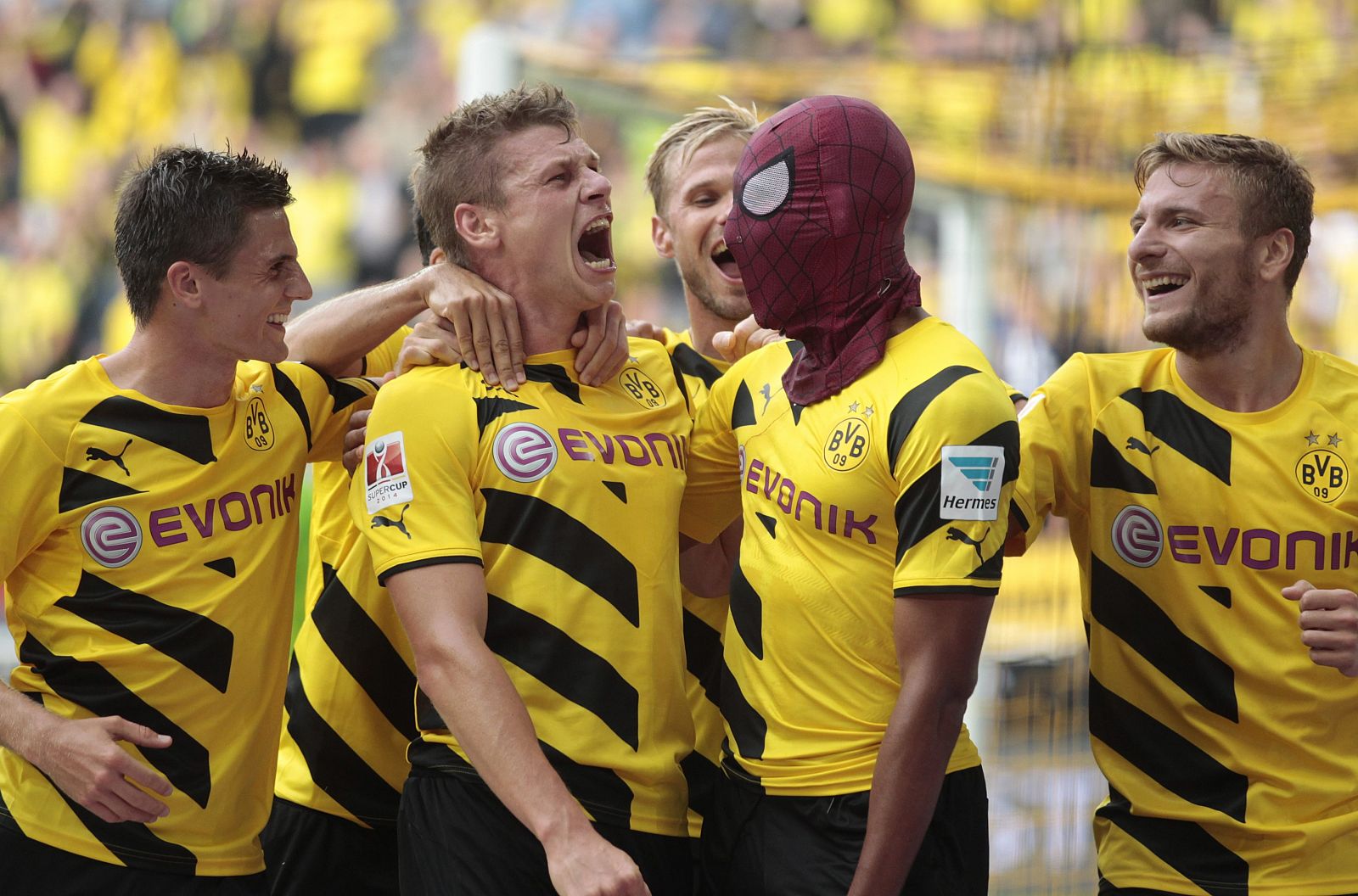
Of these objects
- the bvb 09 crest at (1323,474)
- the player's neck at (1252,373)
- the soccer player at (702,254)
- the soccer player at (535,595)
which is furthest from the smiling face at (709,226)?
the bvb 09 crest at (1323,474)

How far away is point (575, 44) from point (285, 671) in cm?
512

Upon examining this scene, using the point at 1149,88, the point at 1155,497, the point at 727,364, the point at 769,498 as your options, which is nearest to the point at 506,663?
the point at 769,498

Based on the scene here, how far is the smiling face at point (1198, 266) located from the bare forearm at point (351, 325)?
5.10ft

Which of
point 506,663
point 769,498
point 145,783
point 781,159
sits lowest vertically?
point 145,783

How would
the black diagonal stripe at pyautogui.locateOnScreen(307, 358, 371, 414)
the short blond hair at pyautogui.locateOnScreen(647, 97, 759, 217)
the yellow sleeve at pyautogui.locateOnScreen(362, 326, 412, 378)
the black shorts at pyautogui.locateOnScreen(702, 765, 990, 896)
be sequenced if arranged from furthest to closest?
the short blond hair at pyautogui.locateOnScreen(647, 97, 759, 217) < the yellow sleeve at pyautogui.locateOnScreen(362, 326, 412, 378) < the black diagonal stripe at pyautogui.locateOnScreen(307, 358, 371, 414) < the black shorts at pyautogui.locateOnScreen(702, 765, 990, 896)

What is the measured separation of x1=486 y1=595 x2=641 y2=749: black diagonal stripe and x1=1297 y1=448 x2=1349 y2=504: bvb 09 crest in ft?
4.79

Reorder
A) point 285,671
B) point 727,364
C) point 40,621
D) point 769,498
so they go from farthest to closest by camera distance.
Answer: point 727,364 < point 285,671 < point 40,621 < point 769,498

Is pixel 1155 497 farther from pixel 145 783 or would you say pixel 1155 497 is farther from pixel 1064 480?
pixel 145 783

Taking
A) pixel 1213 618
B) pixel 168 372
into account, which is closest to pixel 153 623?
pixel 168 372

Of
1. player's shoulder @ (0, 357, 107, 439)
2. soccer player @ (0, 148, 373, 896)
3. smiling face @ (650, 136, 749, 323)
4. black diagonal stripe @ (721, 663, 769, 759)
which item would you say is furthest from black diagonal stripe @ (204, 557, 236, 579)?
smiling face @ (650, 136, 749, 323)

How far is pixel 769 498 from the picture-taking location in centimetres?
253

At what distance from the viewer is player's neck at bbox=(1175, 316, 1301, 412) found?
2.92 m

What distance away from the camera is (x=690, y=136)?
3.56 m

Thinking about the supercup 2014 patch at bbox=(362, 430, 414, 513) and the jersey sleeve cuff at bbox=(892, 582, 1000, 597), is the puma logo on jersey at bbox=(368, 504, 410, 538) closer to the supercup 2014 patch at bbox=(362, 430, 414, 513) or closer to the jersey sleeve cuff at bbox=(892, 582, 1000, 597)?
the supercup 2014 patch at bbox=(362, 430, 414, 513)
